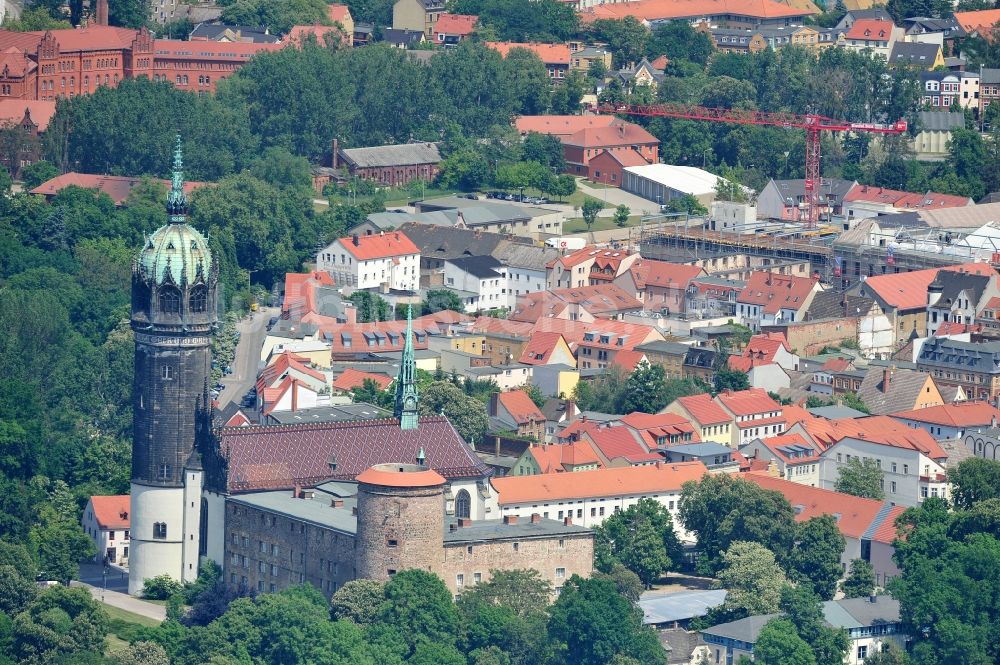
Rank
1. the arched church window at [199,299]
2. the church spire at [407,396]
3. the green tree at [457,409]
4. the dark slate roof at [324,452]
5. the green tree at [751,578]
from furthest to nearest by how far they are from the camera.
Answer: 1. the green tree at [457,409]
2. the arched church window at [199,299]
3. the church spire at [407,396]
4. the dark slate roof at [324,452]
5. the green tree at [751,578]

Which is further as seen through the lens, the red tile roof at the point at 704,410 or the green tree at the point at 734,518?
the red tile roof at the point at 704,410

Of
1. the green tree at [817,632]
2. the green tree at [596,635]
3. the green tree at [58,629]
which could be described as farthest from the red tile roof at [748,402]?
the green tree at [58,629]

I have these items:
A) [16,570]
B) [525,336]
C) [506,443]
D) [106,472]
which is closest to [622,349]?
[525,336]

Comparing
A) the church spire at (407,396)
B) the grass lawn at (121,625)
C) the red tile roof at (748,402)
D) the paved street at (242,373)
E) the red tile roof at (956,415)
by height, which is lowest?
the grass lawn at (121,625)

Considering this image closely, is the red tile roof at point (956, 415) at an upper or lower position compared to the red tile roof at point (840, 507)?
upper

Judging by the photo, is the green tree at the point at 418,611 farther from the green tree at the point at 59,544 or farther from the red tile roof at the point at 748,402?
the red tile roof at the point at 748,402

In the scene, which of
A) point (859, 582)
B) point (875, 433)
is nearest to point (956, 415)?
point (875, 433)

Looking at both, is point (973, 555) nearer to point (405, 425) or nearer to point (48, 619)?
point (405, 425)
